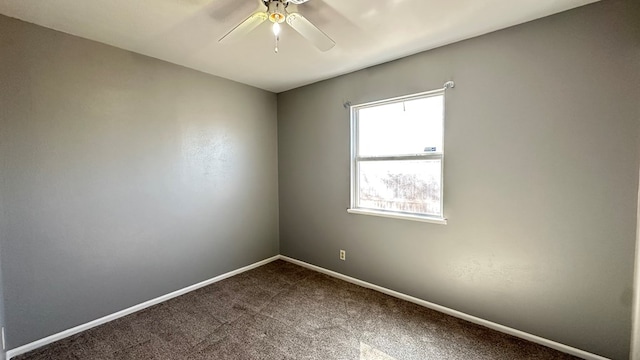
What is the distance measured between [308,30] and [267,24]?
53 centimetres

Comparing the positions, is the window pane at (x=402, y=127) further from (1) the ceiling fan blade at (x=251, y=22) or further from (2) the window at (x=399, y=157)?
(1) the ceiling fan blade at (x=251, y=22)

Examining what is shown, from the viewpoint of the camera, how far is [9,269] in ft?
6.19

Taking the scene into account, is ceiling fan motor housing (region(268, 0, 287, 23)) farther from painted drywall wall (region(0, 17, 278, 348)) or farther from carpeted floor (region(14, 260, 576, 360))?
carpeted floor (region(14, 260, 576, 360))

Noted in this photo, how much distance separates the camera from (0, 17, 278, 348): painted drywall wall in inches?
75.5

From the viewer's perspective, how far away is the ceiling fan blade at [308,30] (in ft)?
5.00

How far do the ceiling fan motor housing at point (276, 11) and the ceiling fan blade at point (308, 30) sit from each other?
0.42 ft

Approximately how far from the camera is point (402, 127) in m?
2.69

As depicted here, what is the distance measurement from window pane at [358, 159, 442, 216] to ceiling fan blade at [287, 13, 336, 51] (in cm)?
145

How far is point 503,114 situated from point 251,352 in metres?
2.66

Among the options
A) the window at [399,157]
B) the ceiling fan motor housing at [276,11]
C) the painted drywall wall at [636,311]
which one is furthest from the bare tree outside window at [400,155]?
the ceiling fan motor housing at [276,11]

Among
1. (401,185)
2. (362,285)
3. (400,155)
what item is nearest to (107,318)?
(362,285)

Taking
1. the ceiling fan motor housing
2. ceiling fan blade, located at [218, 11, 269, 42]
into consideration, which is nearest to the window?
the ceiling fan motor housing

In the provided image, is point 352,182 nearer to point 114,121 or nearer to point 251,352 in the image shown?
point 251,352

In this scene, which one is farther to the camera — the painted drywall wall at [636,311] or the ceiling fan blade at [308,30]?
the painted drywall wall at [636,311]
